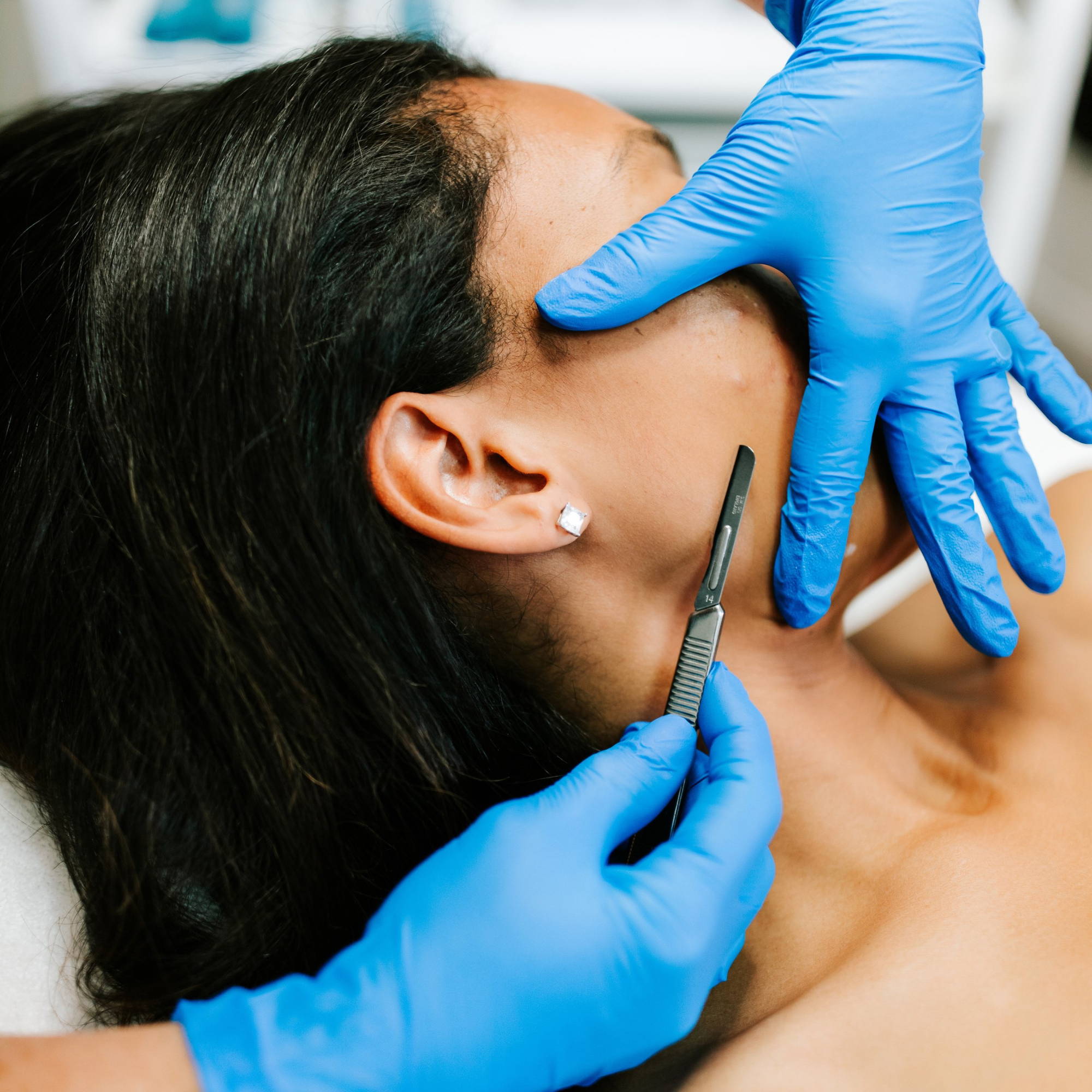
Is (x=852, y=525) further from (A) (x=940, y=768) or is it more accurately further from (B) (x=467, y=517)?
(B) (x=467, y=517)

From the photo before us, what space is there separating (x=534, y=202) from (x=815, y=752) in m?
0.65

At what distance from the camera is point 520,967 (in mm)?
708

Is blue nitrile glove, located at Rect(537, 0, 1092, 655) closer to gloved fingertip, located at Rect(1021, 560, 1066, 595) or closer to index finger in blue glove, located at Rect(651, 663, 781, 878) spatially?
gloved fingertip, located at Rect(1021, 560, 1066, 595)

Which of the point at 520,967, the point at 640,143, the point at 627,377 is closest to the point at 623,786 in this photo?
the point at 520,967

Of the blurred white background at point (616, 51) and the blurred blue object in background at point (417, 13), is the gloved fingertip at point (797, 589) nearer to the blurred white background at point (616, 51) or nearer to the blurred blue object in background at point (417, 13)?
the blurred white background at point (616, 51)

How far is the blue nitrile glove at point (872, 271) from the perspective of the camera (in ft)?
2.86

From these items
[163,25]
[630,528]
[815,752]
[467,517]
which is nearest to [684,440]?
[630,528]

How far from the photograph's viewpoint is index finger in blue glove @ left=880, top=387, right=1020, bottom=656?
0.93 meters

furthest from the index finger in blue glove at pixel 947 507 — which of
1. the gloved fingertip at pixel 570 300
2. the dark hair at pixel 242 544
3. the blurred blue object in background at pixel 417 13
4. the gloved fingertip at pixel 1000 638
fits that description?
the blurred blue object in background at pixel 417 13

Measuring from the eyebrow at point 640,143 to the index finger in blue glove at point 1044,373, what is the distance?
0.44 meters

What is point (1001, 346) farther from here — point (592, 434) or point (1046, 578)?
point (592, 434)

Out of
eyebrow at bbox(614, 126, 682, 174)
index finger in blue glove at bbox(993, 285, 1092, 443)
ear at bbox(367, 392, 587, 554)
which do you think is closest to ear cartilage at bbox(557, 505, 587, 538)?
ear at bbox(367, 392, 587, 554)

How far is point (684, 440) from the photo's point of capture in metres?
0.85

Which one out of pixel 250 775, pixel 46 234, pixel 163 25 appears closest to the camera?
pixel 250 775
